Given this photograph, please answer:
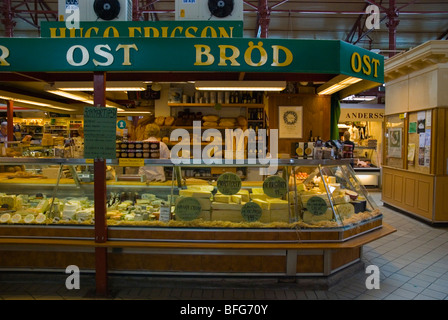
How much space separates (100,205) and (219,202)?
145 cm

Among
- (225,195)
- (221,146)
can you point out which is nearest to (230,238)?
(225,195)

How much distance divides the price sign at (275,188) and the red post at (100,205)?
6.61 ft

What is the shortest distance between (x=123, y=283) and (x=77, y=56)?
A: 2787mm

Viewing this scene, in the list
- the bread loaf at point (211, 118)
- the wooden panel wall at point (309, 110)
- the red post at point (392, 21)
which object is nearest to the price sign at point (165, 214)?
the bread loaf at point (211, 118)

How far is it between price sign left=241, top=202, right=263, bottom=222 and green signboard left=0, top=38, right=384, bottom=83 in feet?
5.48

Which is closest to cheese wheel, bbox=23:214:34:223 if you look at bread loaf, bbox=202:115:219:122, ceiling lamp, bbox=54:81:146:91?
ceiling lamp, bbox=54:81:146:91

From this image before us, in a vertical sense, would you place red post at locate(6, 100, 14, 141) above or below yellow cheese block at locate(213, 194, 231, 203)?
above

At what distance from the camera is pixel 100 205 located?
12.8 ft

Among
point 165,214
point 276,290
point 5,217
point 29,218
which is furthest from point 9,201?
point 276,290

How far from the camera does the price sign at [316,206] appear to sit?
4141 mm

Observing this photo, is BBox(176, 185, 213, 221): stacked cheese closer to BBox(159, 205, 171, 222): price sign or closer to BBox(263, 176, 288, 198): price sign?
BBox(159, 205, 171, 222): price sign

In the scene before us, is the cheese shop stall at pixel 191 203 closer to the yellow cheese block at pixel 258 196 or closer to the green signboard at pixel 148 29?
the yellow cheese block at pixel 258 196

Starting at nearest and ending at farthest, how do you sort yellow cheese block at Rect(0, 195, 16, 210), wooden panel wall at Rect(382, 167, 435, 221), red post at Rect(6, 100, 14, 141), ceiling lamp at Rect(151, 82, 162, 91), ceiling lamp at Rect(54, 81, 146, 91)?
yellow cheese block at Rect(0, 195, 16, 210) → ceiling lamp at Rect(54, 81, 146, 91) → wooden panel wall at Rect(382, 167, 435, 221) → ceiling lamp at Rect(151, 82, 162, 91) → red post at Rect(6, 100, 14, 141)

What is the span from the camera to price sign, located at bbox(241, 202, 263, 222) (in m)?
4.14
